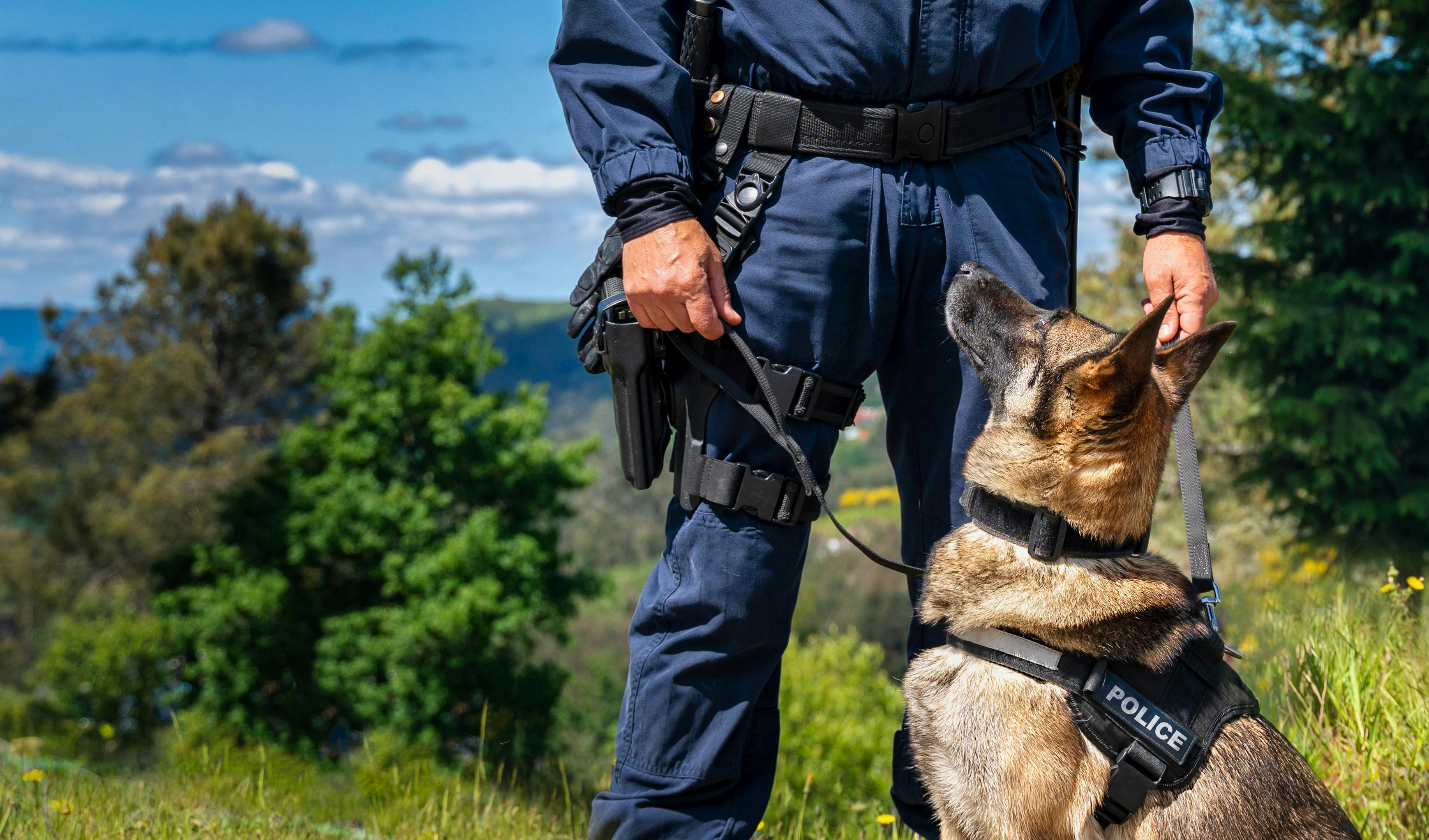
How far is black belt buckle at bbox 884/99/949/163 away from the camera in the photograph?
209 centimetres

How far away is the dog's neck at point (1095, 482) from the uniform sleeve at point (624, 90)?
0.97 metres

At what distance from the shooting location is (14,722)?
24172mm

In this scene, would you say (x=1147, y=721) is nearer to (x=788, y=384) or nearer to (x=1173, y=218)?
(x=788, y=384)

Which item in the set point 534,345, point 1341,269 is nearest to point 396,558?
point 1341,269

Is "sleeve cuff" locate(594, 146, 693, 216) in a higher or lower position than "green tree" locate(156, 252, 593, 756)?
higher

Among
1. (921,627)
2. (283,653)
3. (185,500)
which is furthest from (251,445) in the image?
(921,627)

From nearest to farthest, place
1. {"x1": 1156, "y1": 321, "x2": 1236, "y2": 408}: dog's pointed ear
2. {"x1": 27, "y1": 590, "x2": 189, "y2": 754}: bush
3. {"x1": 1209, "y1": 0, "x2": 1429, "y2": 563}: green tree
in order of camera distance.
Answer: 1. {"x1": 1156, "y1": 321, "x2": 1236, "y2": 408}: dog's pointed ear
2. {"x1": 1209, "y1": 0, "x2": 1429, "y2": 563}: green tree
3. {"x1": 27, "y1": 590, "x2": 189, "y2": 754}: bush

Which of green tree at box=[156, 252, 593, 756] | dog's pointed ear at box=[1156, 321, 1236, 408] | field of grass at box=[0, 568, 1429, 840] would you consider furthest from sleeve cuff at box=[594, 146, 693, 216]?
green tree at box=[156, 252, 593, 756]

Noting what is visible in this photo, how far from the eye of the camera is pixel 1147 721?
189 cm

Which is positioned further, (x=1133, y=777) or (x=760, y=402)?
(x=760, y=402)

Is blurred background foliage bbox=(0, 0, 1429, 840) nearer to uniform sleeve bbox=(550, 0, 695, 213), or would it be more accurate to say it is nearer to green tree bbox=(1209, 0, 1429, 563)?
green tree bbox=(1209, 0, 1429, 563)

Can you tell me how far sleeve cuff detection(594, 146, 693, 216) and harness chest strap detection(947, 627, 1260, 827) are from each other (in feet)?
3.83

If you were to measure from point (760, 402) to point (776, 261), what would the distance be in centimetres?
30

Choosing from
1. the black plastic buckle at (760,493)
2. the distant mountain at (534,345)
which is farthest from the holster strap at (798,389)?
the distant mountain at (534,345)
